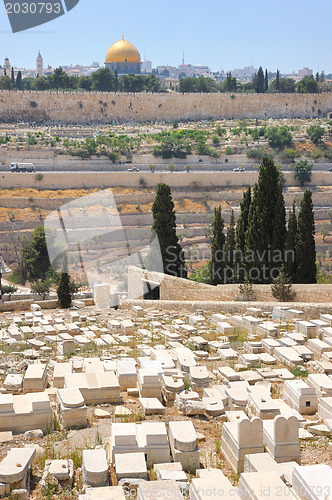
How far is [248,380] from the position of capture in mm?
5719

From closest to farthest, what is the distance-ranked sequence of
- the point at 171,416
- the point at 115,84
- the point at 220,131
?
the point at 171,416, the point at 220,131, the point at 115,84

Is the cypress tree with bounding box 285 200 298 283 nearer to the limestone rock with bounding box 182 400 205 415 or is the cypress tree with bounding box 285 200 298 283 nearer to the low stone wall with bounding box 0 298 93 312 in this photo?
the low stone wall with bounding box 0 298 93 312

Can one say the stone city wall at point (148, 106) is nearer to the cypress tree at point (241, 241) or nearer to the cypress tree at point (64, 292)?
the cypress tree at point (241, 241)

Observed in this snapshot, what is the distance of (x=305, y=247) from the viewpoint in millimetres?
11180

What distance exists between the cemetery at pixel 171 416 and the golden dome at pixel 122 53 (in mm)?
59643

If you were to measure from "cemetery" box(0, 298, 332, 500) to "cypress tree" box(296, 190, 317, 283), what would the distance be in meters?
3.39

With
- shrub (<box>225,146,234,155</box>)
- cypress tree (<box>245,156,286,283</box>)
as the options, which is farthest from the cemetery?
shrub (<box>225,146,234,155</box>)

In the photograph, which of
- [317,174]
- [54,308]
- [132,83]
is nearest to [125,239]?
[317,174]

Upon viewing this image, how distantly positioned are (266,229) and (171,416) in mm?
6966

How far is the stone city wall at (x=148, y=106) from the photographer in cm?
4869

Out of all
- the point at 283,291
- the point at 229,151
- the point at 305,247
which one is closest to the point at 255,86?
the point at 229,151

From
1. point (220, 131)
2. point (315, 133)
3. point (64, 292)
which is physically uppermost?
point (220, 131)

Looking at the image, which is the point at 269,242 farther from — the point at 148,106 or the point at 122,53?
the point at 122,53

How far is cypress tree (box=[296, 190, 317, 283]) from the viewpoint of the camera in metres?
11.2
